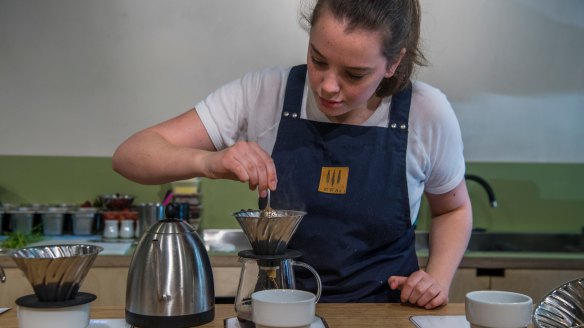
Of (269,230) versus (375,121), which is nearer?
(269,230)

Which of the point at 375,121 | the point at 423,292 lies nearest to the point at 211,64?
the point at 375,121

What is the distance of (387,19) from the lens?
1773 mm

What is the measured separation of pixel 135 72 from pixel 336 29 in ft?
7.77

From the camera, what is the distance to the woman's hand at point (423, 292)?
5.90 ft

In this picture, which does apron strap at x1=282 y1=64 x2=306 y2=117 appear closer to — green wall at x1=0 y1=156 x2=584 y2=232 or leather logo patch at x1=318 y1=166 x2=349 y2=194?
leather logo patch at x1=318 y1=166 x2=349 y2=194

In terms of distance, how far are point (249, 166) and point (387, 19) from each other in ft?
1.59

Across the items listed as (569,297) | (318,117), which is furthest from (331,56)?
(569,297)

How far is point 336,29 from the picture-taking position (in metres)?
1.71

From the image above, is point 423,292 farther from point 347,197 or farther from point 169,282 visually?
point 169,282

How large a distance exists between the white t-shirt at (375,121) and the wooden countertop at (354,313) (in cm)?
32

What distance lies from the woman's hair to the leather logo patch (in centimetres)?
29

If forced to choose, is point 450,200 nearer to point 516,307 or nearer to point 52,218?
point 516,307

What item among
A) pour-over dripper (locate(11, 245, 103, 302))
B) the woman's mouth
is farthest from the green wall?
pour-over dripper (locate(11, 245, 103, 302))

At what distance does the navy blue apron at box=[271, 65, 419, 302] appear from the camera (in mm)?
1933
